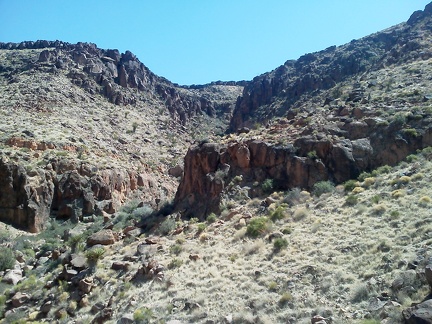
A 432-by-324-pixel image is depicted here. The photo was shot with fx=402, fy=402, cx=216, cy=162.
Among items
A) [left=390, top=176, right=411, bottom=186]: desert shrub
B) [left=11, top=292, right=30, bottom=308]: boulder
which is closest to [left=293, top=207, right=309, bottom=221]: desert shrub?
[left=390, top=176, right=411, bottom=186]: desert shrub

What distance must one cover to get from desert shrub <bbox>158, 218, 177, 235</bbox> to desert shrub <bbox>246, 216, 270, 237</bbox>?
576cm

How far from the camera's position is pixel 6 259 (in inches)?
998

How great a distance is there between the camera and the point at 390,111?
2983cm

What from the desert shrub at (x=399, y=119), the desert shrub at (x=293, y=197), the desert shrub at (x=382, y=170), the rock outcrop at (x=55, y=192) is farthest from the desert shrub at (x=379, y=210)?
the rock outcrop at (x=55, y=192)

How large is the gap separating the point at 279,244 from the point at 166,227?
28.9 feet

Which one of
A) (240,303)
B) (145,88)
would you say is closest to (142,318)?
(240,303)

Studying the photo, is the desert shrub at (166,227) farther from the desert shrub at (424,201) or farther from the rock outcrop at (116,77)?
the rock outcrop at (116,77)

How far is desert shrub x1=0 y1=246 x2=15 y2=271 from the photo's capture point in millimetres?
25109

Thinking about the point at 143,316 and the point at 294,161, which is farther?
the point at 294,161

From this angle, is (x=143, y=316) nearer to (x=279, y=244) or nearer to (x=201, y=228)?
(x=279, y=244)

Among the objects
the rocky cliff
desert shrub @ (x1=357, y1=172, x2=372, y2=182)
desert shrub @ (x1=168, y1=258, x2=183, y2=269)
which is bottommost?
desert shrub @ (x1=168, y1=258, x2=183, y2=269)

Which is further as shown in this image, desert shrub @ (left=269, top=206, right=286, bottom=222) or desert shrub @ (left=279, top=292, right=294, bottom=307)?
desert shrub @ (left=269, top=206, right=286, bottom=222)

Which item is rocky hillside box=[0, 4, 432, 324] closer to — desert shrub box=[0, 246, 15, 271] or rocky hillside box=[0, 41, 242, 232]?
desert shrub box=[0, 246, 15, 271]

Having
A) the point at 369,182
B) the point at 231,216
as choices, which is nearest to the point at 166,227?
the point at 231,216
